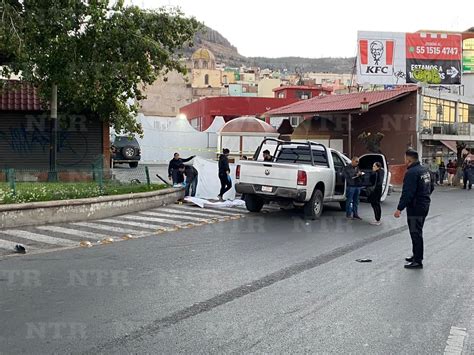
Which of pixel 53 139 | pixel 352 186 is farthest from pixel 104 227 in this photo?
pixel 53 139

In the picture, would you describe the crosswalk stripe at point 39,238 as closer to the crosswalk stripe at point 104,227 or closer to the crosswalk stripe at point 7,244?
the crosswalk stripe at point 7,244

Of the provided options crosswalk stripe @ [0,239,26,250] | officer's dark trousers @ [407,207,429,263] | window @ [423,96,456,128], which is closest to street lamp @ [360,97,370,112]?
window @ [423,96,456,128]

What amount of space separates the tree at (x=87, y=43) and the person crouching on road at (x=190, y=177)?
3073 mm

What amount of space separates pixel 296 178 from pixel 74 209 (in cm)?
528

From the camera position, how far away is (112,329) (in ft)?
17.2

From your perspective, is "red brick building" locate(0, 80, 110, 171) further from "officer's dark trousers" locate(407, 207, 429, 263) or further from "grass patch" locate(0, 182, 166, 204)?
"officer's dark trousers" locate(407, 207, 429, 263)

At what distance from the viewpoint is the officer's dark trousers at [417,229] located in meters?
8.27

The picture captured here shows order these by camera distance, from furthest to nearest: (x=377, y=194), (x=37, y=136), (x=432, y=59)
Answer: (x=432, y=59) < (x=37, y=136) < (x=377, y=194)

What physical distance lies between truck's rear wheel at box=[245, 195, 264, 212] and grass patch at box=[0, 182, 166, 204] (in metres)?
2.89

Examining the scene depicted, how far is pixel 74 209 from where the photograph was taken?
12.3m

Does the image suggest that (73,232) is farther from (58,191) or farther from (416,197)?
(416,197)

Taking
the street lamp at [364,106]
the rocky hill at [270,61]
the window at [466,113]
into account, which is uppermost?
the rocky hill at [270,61]

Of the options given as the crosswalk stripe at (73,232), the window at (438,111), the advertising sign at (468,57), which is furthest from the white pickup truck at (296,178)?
the advertising sign at (468,57)

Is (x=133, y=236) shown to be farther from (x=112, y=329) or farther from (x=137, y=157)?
(x=137, y=157)
